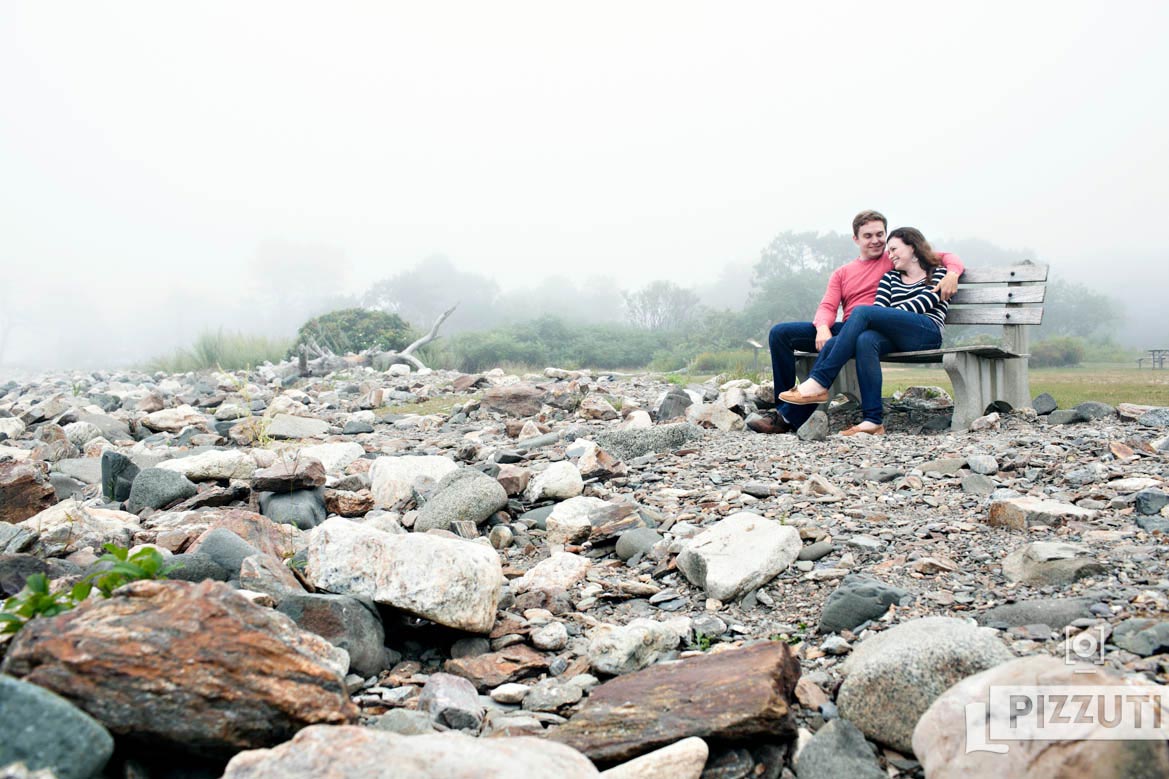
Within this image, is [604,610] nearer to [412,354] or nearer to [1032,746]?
[1032,746]

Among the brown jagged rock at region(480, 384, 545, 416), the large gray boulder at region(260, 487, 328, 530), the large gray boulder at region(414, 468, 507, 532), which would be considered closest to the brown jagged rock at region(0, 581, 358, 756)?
the large gray boulder at region(414, 468, 507, 532)

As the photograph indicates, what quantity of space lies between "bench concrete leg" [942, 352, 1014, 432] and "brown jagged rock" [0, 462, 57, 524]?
5.53 m

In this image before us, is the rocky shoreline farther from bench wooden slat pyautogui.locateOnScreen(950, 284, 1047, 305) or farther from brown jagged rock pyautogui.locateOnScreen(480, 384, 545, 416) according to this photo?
brown jagged rock pyautogui.locateOnScreen(480, 384, 545, 416)

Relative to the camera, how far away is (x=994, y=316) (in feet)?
19.1

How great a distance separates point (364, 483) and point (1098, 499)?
11.8 ft

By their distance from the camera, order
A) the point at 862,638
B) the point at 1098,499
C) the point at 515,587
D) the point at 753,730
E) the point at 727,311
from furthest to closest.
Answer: the point at 727,311 → the point at 1098,499 → the point at 515,587 → the point at 862,638 → the point at 753,730

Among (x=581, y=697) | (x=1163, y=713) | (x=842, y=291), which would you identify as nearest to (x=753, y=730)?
(x=581, y=697)

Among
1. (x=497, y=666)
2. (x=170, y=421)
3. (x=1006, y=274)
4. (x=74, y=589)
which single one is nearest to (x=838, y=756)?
(x=497, y=666)

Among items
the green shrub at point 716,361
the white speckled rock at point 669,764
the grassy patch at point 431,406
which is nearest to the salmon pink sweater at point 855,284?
the grassy patch at point 431,406

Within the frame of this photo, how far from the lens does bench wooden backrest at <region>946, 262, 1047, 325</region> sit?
18.7ft

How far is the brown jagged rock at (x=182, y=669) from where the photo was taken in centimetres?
154

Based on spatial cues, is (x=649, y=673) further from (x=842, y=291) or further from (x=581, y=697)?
(x=842, y=291)

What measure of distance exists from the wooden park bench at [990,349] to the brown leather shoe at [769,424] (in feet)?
2.93

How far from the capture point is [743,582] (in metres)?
2.57
